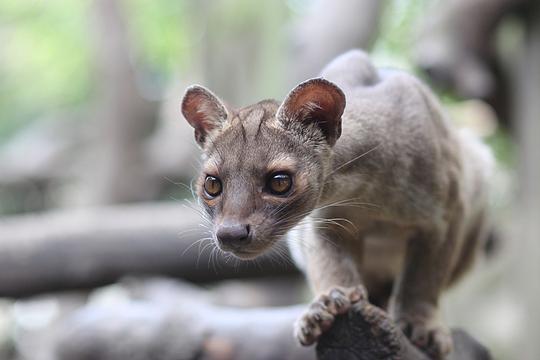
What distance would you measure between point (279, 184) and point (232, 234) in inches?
12.0

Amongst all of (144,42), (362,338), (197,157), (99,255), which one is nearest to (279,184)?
(362,338)

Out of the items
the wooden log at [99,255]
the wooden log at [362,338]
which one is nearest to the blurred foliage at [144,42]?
the wooden log at [99,255]

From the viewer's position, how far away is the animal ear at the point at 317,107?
3.05 metres

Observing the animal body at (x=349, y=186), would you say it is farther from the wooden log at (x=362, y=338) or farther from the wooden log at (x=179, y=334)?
the wooden log at (x=179, y=334)

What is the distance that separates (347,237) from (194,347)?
5.29 ft

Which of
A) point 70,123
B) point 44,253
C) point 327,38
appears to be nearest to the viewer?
point 44,253

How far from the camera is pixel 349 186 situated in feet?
11.7

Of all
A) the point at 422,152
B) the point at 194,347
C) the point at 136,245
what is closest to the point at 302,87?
the point at 422,152

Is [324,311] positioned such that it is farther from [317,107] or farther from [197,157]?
[197,157]

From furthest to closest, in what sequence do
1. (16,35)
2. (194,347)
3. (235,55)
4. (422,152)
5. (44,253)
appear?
(16,35) → (235,55) → (44,253) → (194,347) → (422,152)

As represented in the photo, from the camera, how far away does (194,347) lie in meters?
4.98

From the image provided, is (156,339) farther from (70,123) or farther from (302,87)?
(70,123)

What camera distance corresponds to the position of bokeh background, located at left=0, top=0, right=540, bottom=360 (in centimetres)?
746

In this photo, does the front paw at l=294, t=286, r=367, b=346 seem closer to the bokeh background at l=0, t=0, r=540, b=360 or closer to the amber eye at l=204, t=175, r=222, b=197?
the amber eye at l=204, t=175, r=222, b=197
